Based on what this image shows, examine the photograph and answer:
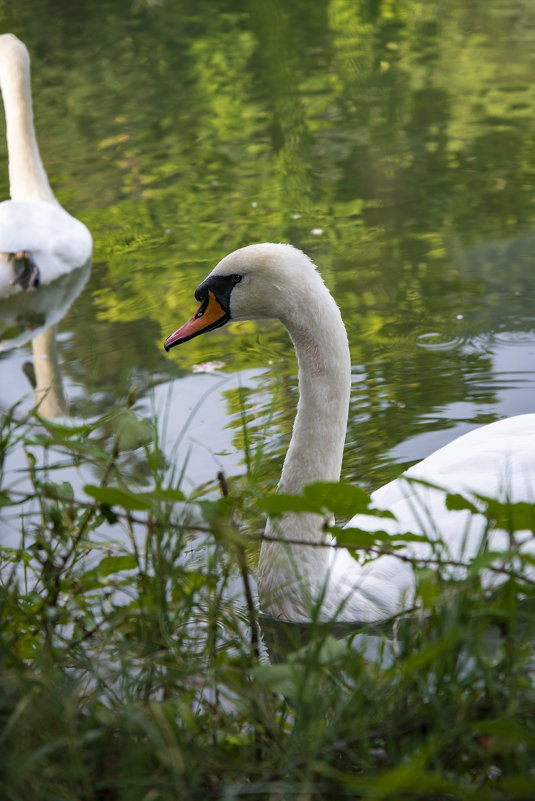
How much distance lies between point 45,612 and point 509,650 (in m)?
1.11

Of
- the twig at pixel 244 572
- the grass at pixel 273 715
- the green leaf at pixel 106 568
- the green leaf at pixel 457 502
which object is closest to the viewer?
the grass at pixel 273 715

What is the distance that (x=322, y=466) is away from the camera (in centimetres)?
351

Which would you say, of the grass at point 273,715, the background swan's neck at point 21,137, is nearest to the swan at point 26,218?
the background swan's neck at point 21,137

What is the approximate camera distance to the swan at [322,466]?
3.36 meters

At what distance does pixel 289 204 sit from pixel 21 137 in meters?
2.22

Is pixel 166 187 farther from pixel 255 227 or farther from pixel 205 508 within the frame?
pixel 205 508

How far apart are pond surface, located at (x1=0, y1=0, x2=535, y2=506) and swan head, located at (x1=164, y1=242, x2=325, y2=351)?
0.36 m

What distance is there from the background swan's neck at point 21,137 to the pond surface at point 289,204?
0.66 meters

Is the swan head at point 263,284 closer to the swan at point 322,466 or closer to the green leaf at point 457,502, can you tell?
the swan at point 322,466

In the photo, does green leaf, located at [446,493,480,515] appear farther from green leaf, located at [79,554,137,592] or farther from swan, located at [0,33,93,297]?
swan, located at [0,33,93,297]

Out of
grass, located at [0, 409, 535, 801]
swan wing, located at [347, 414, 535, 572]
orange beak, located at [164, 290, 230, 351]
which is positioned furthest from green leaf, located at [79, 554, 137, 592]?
orange beak, located at [164, 290, 230, 351]

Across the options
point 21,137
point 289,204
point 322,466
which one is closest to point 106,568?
point 322,466

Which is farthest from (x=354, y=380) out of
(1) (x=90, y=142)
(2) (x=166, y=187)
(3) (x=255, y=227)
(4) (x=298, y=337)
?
(1) (x=90, y=142)

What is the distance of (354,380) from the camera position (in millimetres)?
5504
